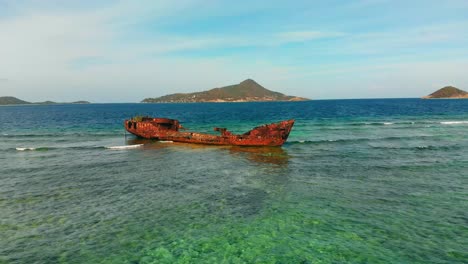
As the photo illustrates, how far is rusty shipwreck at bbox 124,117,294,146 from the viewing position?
123 feet

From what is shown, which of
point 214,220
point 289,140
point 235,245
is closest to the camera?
point 235,245

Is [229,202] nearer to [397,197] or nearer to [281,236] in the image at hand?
[281,236]

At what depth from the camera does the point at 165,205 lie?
17.6 meters

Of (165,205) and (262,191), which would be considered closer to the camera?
(165,205)

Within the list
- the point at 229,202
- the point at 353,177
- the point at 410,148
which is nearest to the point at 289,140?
the point at 410,148

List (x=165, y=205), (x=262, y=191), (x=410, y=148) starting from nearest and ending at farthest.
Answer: (x=165, y=205) < (x=262, y=191) < (x=410, y=148)

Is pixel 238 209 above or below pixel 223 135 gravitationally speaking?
below

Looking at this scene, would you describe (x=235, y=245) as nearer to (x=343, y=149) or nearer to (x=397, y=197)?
(x=397, y=197)

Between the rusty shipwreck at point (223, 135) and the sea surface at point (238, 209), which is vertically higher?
the rusty shipwreck at point (223, 135)

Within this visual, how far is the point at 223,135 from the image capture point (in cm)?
3956

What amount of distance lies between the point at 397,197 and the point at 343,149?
16870mm

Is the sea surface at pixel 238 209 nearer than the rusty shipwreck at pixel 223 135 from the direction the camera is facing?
Yes

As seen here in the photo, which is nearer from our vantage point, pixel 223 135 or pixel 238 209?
pixel 238 209

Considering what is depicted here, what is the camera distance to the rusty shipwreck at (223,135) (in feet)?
123
